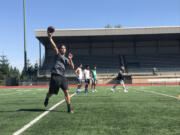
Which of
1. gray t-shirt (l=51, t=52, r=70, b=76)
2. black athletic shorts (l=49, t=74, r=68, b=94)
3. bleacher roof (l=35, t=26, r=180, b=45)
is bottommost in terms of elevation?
black athletic shorts (l=49, t=74, r=68, b=94)

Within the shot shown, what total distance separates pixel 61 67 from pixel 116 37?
3204cm

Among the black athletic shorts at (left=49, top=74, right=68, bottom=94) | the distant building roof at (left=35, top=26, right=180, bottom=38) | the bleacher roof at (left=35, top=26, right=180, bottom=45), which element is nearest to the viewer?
the black athletic shorts at (left=49, top=74, right=68, bottom=94)

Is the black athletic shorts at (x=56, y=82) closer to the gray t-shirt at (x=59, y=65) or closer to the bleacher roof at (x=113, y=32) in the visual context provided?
the gray t-shirt at (x=59, y=65)

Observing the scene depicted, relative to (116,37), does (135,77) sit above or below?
below

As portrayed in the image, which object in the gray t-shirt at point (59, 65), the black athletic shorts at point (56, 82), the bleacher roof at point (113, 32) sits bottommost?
the black athletic shorts at point (56, 82)

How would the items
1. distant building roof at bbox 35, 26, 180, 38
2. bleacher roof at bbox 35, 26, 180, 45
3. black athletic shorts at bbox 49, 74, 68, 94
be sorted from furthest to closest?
distant building roof at bbox 35, 26, 180, 38 < bleacher roof at bbox 35, 26, 180, 45 < black athletic shorts at bbox 49, 74, 68, 94

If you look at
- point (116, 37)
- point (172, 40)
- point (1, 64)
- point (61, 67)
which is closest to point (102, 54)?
point (116, 37)

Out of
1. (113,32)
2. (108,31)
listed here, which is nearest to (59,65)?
(108,31)

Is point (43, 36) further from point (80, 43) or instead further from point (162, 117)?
point (162, 117)

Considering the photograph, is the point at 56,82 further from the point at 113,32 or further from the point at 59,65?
the point at 113,32

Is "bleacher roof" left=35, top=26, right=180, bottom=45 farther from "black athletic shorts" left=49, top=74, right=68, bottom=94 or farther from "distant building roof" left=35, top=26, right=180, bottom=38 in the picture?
"black athletic shorts" left=49, top=74, right=68, bottom=94

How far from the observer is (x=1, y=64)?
74250 mm

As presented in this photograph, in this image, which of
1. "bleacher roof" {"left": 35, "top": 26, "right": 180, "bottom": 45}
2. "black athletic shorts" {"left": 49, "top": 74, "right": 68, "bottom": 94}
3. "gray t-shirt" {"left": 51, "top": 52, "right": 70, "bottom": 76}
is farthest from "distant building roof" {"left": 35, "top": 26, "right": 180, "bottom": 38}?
"black athletic shorts" {"left": 49, "top": 74, "right": 68, "bottom": 94}

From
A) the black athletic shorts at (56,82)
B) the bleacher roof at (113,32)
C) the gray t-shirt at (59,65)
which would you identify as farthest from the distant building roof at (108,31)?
the black athletic shorts at (56,82)
